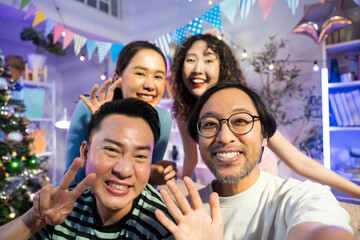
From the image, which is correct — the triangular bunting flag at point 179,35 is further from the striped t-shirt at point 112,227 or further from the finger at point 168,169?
the striped t-shirt at point 112,227

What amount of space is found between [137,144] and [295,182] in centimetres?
68

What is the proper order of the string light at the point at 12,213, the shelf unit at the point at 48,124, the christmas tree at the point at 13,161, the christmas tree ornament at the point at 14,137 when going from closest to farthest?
the string light at the point at 12,213
the christmas tree at the point at 13,161
the christmas tree ornament at the point at 14,137
the shelf unit at the point at 48,124

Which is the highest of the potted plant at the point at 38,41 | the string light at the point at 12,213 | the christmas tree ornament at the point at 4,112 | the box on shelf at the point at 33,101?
the potted plant at the point at 38,41

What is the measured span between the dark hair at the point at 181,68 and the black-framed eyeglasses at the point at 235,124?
2.48ft

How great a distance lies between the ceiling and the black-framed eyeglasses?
8.41 feet

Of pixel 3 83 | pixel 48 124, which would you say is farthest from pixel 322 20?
pixel 48 124

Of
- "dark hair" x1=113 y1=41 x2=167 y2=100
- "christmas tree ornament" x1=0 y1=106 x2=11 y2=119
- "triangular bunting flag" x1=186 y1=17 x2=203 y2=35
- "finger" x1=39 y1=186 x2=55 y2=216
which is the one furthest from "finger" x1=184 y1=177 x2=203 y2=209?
"christmas tree ornament" x1=0 y1=106 x2=11 y2=119

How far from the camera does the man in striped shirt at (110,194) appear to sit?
2.91 feet

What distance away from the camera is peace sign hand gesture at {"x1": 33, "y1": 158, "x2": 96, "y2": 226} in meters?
0.87

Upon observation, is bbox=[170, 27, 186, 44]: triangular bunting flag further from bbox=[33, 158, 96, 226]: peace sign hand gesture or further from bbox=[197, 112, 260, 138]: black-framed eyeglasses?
bbox=[33, 158, 96, 226]: peace sign hand gesture

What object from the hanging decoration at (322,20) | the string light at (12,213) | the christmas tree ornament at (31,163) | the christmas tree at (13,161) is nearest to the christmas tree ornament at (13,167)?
the christmas tree at (13,161)

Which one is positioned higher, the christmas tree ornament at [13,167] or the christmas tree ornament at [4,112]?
the christmas tree ornament at [4,112]

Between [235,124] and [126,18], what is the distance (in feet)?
15.8

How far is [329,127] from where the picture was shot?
8.93 ft
